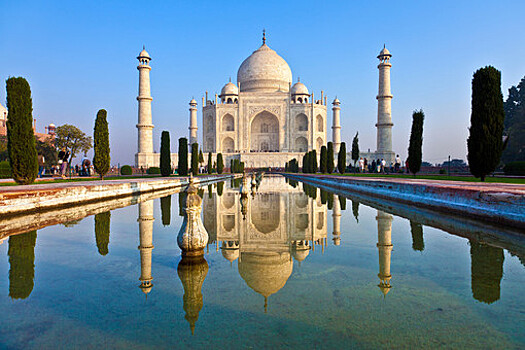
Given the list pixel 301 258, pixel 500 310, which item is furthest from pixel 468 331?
pixel 301 258

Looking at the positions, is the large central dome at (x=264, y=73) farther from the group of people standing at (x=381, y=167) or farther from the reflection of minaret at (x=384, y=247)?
the reflection of minaret at (x=384, y=247)

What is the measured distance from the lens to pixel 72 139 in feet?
99.0

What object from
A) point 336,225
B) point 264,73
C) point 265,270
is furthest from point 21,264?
point 264,73

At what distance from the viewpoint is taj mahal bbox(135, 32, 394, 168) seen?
4081 cm

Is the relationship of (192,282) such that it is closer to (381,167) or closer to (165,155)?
(165,155)

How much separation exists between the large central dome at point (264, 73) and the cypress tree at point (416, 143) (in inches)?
1208

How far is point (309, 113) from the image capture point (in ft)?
137

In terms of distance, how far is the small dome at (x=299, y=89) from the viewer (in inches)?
1743

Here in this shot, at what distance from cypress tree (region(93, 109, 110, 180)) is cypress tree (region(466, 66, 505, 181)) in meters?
12.1

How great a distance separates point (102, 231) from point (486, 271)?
3.63 meters

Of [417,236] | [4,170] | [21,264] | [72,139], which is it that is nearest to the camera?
[21,264]

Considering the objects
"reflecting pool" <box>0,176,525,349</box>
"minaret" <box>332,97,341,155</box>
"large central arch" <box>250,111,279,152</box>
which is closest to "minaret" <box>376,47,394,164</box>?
"minaret" <box>332,97,341,155</box>

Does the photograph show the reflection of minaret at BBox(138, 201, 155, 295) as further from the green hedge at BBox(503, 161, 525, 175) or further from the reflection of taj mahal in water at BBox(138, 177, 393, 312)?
the green hedge at BBox(503, 161, 525, 175)

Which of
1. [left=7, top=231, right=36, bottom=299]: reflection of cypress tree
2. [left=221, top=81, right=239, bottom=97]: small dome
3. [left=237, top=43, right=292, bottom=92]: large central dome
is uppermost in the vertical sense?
[left=237, top=43, right=292, bottom=92]: large central dome
